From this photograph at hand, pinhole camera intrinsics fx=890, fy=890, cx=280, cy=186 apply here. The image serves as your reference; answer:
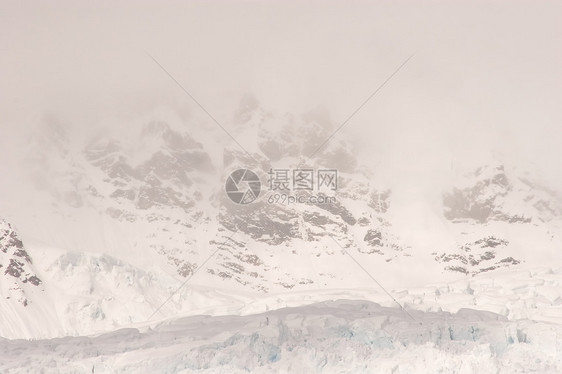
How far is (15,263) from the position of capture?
16812 cm

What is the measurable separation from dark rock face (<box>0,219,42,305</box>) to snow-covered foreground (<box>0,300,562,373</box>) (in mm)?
37804

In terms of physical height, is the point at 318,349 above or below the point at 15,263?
below

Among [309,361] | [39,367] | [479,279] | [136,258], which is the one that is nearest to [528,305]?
[479,279]

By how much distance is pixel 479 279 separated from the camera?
559 ft

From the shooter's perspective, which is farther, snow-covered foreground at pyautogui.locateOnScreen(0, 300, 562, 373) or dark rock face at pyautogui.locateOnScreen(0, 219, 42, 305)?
dark rock face at pyautogui.locateOnScreen(0, 219, 42, 305)

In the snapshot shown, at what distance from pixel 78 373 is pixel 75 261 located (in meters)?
57.4

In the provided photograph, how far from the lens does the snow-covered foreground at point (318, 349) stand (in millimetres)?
112188

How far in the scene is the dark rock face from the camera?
164 meters

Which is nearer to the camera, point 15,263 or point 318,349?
point 318,349

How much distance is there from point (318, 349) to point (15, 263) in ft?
249

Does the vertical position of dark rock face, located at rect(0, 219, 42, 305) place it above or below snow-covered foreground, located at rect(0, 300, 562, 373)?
above

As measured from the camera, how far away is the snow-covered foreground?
112m

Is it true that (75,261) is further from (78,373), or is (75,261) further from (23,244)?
(78,373)

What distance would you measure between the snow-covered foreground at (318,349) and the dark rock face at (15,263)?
1488 inches
